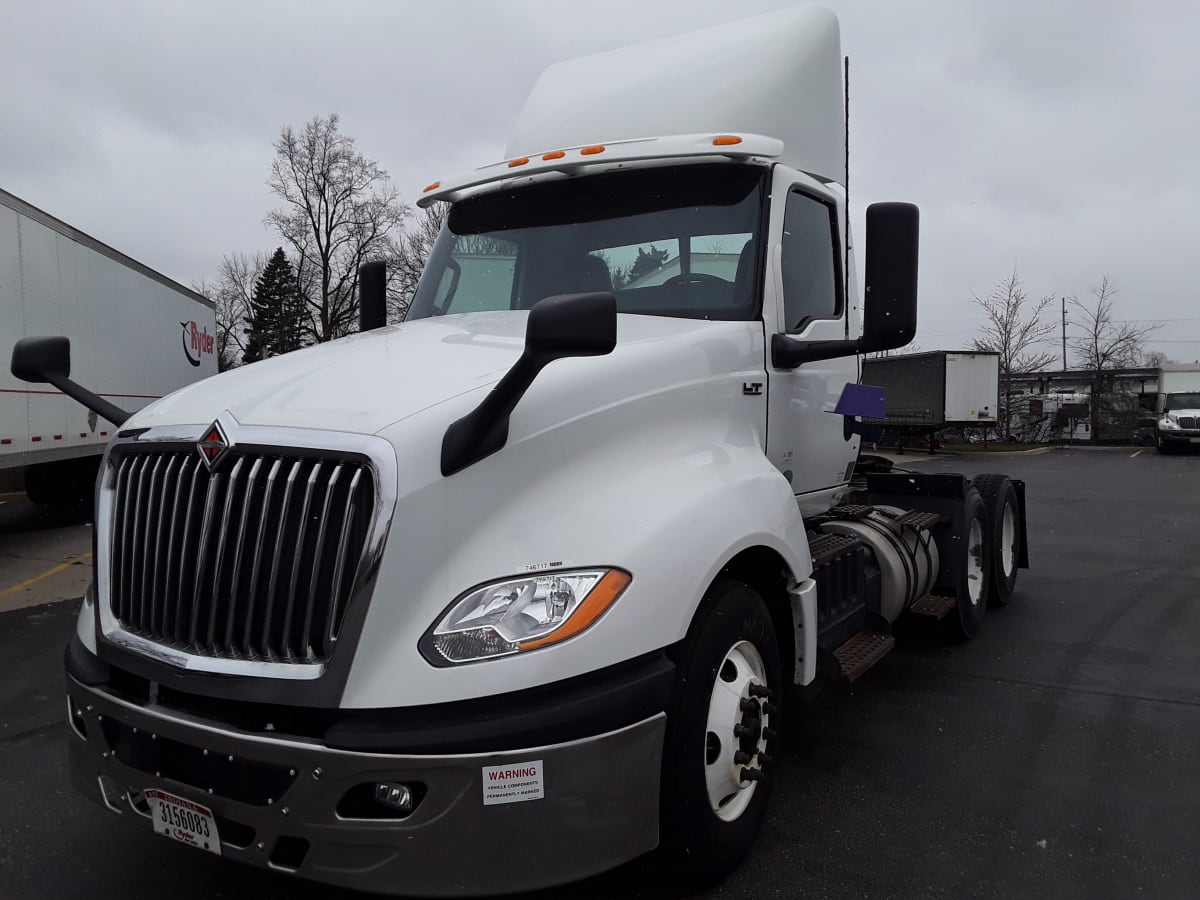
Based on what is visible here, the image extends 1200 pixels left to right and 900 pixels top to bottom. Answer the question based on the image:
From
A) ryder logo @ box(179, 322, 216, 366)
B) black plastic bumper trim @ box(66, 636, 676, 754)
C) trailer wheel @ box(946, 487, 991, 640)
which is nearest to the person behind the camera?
black plastic bumper trim @ box(66, 636, 676, 754)

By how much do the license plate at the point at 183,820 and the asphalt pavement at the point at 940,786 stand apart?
1.59ft

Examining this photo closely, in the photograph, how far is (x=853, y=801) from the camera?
3590 mm

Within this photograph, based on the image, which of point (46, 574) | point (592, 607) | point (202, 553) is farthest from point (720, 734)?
point (46, 574)

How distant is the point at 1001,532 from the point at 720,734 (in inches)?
186

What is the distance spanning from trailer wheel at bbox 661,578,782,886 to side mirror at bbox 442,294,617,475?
0.87 meters

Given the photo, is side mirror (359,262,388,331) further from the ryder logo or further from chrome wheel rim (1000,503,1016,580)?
the ryder logo

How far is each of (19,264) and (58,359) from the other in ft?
25.0

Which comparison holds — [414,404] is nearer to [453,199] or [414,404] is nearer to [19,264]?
[453,199]

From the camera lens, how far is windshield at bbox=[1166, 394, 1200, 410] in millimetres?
30119

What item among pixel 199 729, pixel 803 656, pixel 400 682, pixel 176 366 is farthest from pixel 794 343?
pixel 176 366

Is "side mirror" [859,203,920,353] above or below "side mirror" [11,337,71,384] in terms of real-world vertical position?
above

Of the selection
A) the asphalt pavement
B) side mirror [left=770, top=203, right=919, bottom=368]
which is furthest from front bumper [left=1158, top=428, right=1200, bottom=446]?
side mirror [left=770, top=203, right=919, bottom=368]

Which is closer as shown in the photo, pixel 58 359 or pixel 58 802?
pixel 58 359

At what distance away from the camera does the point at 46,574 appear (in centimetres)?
851
